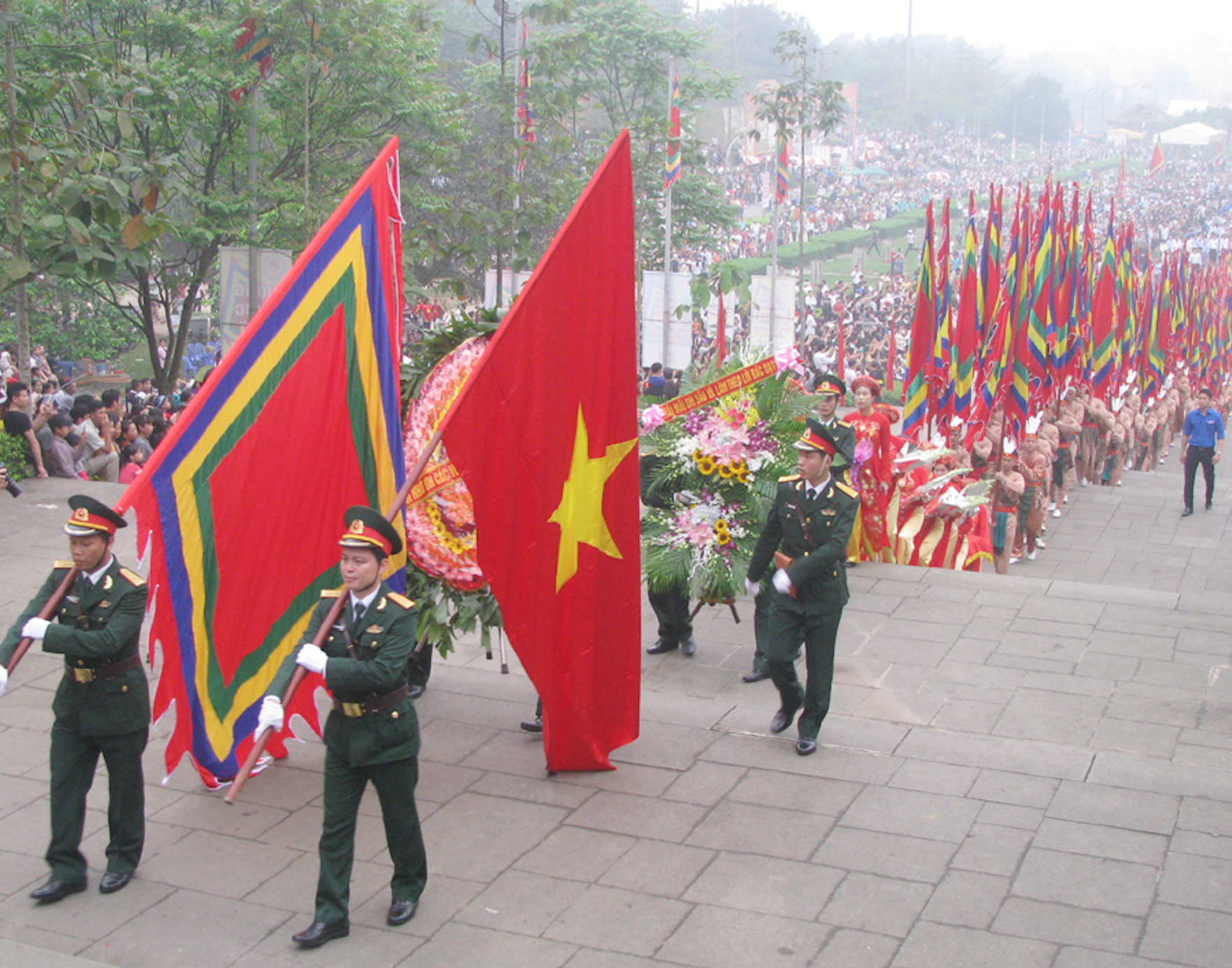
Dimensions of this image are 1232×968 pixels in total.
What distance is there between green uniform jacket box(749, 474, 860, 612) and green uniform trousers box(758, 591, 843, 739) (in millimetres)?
47

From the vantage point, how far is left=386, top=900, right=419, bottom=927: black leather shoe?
4.73 m

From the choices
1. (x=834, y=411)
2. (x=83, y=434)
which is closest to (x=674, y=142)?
(x=83, y=434)

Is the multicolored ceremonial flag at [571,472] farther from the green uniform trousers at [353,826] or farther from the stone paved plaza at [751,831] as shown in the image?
the green uniform trousers at [353,826]

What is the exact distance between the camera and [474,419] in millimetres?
5262

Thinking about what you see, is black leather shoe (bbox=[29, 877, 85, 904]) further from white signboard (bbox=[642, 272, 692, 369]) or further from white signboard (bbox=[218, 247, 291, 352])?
white signboard (bbox=[642, 272, 692, 369])

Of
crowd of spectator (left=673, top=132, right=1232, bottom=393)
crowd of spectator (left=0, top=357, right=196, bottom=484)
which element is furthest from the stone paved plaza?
crowd of spectator (left=0, top=357, right=196, bottom=484)

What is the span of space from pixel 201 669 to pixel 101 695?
55cm

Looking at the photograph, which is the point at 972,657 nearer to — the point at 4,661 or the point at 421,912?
the point at 421,912

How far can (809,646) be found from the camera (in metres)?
6.36

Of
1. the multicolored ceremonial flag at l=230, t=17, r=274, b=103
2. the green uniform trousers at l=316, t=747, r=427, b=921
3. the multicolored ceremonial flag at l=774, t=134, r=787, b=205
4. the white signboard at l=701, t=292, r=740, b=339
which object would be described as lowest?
the white signboard at l=701, t=292, r=740, b=339

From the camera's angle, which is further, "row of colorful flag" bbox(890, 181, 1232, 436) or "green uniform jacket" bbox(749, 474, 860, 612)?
"row of colorful flag" bbox(890, 181, 1232, 436)

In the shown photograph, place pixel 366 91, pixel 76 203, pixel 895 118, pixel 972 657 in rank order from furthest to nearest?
pixel 895 118, pixel 366 91, pixel 76 203, pixel 972 657

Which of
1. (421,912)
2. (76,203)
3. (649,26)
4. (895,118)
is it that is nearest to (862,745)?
(421,912)

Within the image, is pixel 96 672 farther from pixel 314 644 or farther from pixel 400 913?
pixel 400 913
